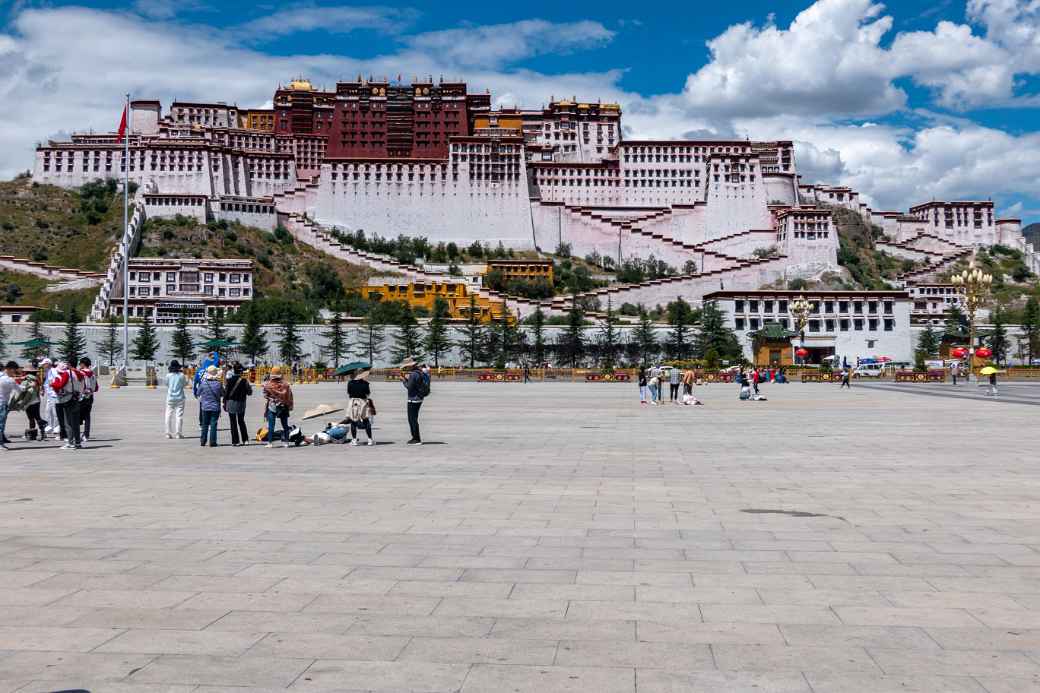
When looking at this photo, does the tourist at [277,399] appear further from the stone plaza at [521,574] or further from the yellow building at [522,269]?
the yellow building at [522,269]

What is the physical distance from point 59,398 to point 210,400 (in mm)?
2306

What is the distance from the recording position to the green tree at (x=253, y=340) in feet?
255

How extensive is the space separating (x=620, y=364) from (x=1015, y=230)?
77.2 meters

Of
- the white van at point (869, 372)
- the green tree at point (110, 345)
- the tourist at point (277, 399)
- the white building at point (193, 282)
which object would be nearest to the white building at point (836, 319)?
the white van at point (869, 372)

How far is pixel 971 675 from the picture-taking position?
182 inches

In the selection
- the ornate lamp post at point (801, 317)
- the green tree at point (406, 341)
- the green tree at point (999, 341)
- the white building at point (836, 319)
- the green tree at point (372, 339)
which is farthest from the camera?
the white building at point (836, 319)

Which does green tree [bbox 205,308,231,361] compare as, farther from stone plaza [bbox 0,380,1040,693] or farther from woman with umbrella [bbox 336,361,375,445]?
stone plaza [bbox 0,380,1040,693]

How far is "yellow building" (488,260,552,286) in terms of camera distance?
331 feet

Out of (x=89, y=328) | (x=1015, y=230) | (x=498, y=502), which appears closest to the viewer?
(x=498, y=502)

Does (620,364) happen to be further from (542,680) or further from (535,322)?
(542,680)

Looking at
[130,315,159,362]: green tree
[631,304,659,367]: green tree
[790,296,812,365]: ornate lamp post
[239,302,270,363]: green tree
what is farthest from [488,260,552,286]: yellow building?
[130,315,159,362]: green tree

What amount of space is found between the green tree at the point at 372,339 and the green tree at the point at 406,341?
1.27 meters

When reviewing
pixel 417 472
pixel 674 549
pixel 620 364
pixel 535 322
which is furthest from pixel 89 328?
pixel 674 549

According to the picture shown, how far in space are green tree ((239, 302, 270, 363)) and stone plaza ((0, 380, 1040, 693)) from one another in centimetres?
6526
